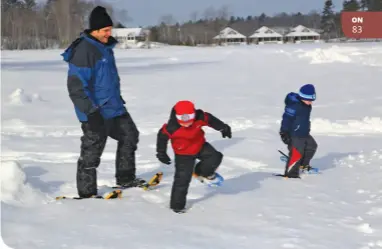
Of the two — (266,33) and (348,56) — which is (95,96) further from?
(266,33)

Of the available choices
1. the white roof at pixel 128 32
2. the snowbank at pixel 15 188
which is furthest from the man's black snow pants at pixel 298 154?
the white roof at pixel 128 32

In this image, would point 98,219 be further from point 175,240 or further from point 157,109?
point 157,109

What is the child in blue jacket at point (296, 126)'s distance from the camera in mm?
6445

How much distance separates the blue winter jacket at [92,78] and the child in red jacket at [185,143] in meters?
0.62

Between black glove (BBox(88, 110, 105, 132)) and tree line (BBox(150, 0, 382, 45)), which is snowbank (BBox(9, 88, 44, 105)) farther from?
tree line (BBox(150, 0, 382, 45))

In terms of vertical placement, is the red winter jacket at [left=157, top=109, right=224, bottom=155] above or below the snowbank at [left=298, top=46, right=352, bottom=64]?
below

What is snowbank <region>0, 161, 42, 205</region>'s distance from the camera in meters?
4.53

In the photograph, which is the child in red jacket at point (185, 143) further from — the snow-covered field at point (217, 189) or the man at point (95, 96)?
the man at point (95, 96)

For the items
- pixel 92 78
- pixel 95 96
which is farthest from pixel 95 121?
pixel 92 78

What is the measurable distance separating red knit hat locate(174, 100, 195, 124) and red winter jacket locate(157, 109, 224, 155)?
0.08 metres

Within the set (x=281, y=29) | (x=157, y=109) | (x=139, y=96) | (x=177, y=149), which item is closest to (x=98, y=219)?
(x=177, y=149)

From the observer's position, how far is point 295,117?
6.48m

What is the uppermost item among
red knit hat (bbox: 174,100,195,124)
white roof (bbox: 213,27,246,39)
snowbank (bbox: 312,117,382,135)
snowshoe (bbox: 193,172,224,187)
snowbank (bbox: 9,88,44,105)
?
white roof (bbox: 213,27,246,39)

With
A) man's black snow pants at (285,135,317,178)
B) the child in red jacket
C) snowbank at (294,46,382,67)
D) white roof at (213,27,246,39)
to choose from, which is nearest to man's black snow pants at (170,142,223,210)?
the child in red jacket
